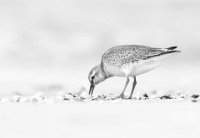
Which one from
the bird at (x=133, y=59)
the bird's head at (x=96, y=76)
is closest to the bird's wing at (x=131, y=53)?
the bird at (x=133, y=59)

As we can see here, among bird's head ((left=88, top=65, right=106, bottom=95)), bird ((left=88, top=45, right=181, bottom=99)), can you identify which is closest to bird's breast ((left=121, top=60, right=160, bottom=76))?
bird ((left=88, top=45, right=181, bottom=99))

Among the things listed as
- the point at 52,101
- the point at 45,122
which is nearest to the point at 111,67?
the point at 52,101

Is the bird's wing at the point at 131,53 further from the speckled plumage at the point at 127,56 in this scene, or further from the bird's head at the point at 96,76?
the bird's head at the point at 96,76

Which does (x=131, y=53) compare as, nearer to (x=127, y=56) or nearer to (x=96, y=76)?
(x=127, y=56)

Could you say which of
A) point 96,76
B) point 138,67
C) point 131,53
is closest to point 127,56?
point 131,53

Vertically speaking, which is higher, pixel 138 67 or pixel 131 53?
pixel 131 53

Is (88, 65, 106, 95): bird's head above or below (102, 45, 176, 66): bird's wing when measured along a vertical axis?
below

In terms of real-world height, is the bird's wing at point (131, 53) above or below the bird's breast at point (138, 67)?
above

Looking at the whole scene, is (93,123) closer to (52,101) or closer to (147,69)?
(52,101)

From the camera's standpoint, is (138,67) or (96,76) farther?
(96,76)

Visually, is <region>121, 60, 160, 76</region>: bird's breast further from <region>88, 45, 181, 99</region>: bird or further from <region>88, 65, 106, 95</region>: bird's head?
<region>88, 65, 106, 95</region>: bird's head

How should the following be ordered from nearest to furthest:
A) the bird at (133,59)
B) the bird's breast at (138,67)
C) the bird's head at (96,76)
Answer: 1. the bird at (133,59)
2. the bird's breast at (138,67)
3. the bird's head at (96,76)

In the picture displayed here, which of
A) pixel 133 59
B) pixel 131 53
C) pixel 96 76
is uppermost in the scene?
pixel 131 53
